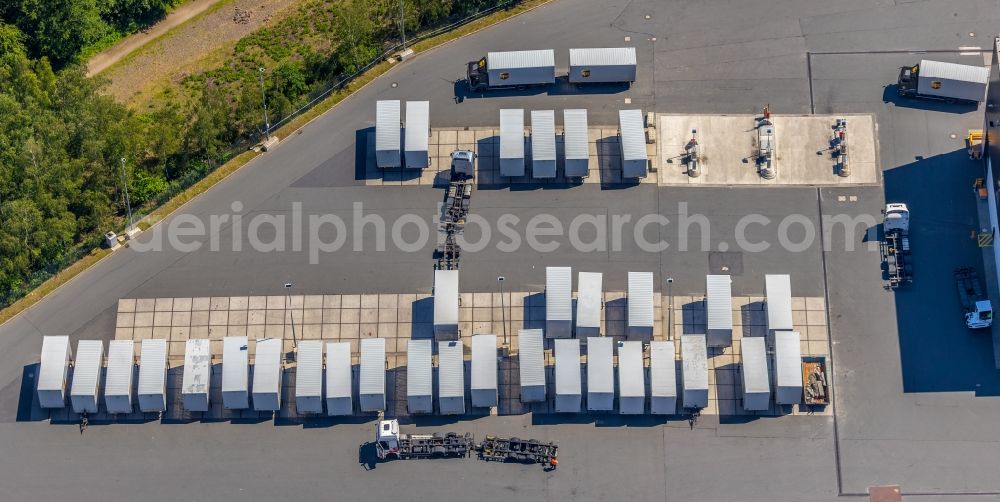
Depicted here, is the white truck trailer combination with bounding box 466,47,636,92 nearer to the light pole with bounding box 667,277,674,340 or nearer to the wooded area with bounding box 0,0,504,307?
the wooded area with bounding box 0,0,504,307

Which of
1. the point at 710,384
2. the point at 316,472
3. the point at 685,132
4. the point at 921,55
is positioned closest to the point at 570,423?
the point at 710,384

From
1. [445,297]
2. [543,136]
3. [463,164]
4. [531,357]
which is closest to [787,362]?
[531,357]

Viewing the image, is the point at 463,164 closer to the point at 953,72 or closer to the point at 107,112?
the point at 107,112

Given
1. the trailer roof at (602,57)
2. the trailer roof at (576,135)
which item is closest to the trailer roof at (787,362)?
the trailer roof at (576,135)

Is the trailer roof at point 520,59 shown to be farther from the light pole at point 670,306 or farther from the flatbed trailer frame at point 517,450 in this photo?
the flatbed trailer frame at point 517,450

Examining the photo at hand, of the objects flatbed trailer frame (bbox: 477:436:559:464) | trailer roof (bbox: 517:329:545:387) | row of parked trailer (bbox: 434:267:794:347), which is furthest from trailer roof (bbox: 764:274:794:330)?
flatbed trailer frame (bbox: 477:436:559:464)

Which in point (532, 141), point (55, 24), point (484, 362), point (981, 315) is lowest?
point (484, 362)
